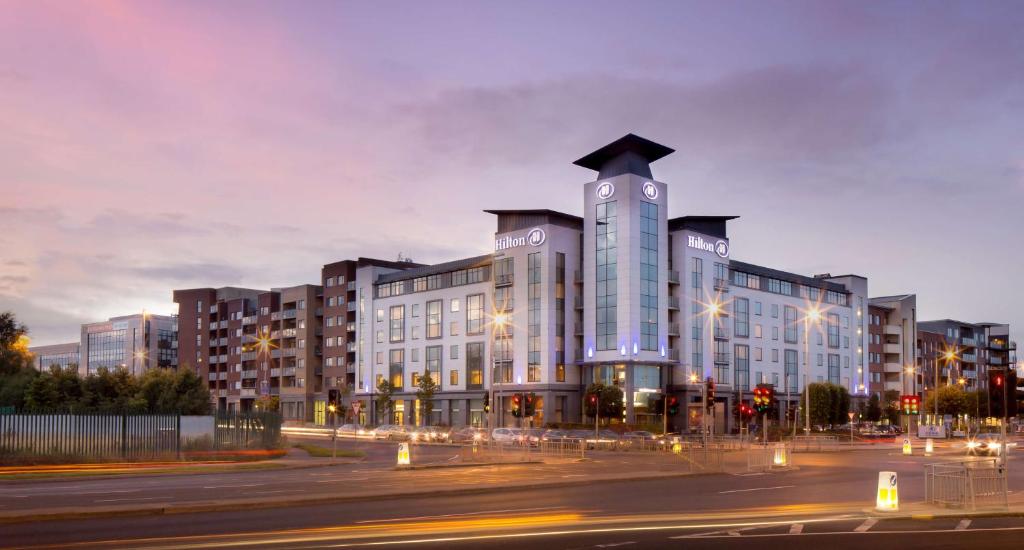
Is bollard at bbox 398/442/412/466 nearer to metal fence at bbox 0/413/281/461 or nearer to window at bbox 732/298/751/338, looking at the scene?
metal fence at bbox 0/413/281/461

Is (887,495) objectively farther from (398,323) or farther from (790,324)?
(398,323)

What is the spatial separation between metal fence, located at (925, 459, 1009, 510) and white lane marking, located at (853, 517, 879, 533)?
3343mm

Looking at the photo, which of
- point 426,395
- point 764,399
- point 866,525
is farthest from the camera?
point 426,395

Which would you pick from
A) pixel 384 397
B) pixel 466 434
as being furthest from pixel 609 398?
pixel 384 397

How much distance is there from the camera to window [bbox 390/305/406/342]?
128875 millimetres

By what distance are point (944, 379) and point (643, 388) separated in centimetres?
10898

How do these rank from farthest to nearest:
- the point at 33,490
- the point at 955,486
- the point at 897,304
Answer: the point at 897,304
the point at 33,490
the point at 955,486

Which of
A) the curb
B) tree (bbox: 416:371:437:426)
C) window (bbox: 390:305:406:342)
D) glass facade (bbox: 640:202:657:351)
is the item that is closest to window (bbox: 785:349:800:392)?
glass facade (bbox: 640:202:657:351)

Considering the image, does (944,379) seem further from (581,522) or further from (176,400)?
(581,522)

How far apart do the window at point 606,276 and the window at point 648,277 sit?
2.72m

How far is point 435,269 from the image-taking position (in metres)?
125

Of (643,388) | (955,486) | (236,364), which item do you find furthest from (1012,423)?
(955,486)

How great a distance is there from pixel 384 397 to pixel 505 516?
4031 inches

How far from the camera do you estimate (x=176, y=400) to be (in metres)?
69.3
